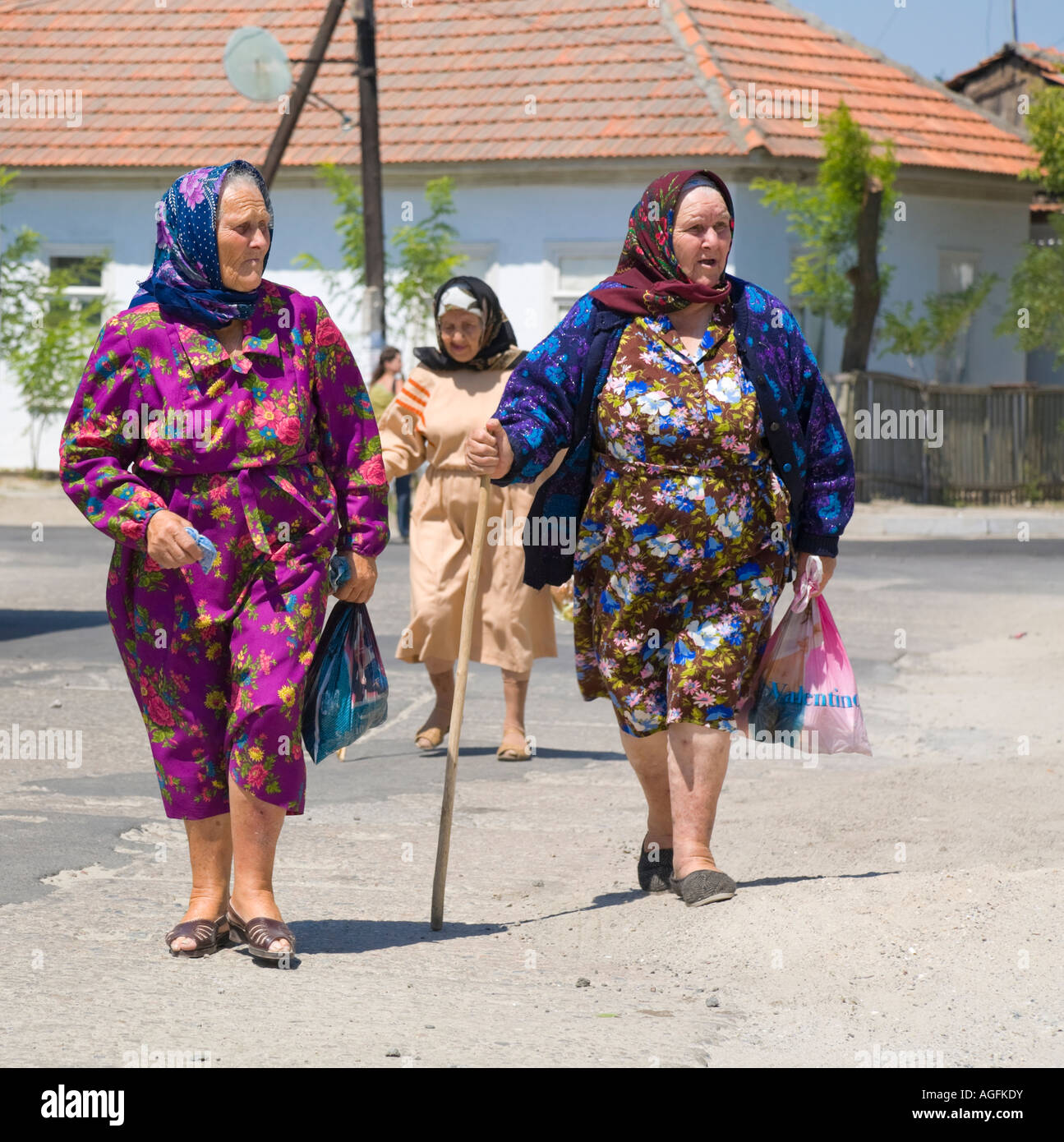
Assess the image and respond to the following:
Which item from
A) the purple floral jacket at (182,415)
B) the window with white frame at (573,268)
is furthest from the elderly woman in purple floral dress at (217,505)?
the window with white frame at (573,268)

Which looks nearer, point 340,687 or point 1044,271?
point 340,687

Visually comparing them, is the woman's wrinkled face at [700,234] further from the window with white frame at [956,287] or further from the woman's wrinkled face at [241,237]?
the window with white frame at [956,287]

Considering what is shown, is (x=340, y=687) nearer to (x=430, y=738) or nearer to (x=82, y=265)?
(x=430, y=738)

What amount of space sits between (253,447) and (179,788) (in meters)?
0.90

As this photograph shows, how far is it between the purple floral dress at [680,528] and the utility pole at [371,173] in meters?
16.6

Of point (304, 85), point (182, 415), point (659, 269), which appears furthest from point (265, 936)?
point (304, 85)

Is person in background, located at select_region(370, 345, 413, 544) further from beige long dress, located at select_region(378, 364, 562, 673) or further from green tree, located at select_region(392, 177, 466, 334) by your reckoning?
beige long dress, located at select_region(378, 364, 562, 673)

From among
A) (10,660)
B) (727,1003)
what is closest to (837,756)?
(727,1003)

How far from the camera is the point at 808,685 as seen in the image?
5.54 metres

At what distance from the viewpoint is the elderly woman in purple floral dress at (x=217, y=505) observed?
4770 millimetres

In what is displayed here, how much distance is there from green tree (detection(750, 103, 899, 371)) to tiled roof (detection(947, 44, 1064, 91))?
7.39 m

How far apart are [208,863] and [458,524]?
361cm

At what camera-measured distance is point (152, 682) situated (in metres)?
4.87

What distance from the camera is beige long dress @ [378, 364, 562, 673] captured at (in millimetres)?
8219
